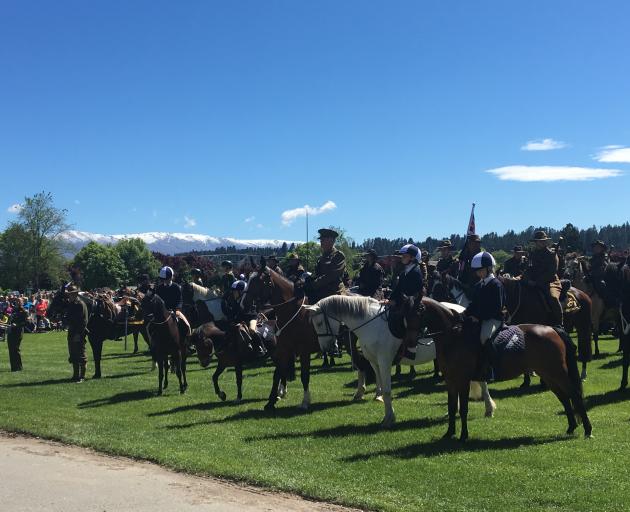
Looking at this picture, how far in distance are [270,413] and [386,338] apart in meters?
3.04

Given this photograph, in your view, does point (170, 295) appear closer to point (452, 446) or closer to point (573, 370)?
point (452, 446)

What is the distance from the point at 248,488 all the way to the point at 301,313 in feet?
19.3

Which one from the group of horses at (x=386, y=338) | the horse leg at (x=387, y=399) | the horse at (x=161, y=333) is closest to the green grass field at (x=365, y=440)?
the horse leg at (x=387, y=399)

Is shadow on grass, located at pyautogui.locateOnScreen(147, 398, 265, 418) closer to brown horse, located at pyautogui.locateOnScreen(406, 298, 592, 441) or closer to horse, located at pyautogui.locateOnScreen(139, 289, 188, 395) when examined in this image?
horse, located at pyautogui.locateOnScreen(139, 289, 188, 395)

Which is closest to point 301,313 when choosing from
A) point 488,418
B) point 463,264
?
point 488,418

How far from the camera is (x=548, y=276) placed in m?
14.9

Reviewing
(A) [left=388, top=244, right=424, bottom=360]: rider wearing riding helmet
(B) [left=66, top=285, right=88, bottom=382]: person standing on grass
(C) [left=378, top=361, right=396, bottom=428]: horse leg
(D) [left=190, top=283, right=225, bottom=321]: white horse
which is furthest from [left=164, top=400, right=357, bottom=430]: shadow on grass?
(D) [left=190, top=283, right=225, bottom=321]: white horse

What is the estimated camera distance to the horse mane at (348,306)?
1239 cm

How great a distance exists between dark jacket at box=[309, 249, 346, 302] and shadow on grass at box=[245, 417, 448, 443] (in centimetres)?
363

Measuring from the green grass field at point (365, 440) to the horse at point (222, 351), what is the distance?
1.23 ft

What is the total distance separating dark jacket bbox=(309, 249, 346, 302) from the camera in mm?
14242

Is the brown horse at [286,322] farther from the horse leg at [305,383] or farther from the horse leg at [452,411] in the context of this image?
the horse leg at [452,411]

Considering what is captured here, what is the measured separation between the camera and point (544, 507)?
703cm

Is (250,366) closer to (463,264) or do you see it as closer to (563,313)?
(463,264)
